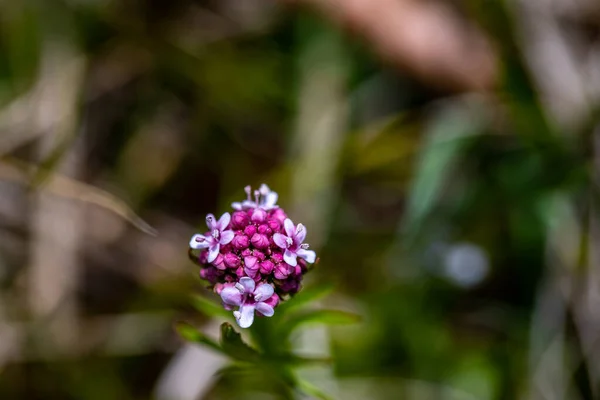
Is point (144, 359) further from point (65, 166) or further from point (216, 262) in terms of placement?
point (216, 262)

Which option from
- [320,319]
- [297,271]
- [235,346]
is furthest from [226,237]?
[320,319]

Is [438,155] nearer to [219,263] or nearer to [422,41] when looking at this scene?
[422,41]

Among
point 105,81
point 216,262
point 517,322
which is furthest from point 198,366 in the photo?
point 105,81

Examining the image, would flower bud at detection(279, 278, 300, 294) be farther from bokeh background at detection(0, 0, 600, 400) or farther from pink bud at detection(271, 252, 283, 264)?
bokeh background at detection(0, 0, 600, 400)

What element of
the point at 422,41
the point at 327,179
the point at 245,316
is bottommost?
the point at 245,316

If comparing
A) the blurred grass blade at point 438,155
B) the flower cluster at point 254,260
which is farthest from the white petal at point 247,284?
the blurred grass blade at point 438,155

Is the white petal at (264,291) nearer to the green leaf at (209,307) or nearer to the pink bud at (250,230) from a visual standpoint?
the pink bud at (250,230)

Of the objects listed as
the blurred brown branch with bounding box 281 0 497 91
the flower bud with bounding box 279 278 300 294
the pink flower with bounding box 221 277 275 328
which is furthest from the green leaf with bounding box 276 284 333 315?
the blurred brown branch with bounding box 281 0 497 91
